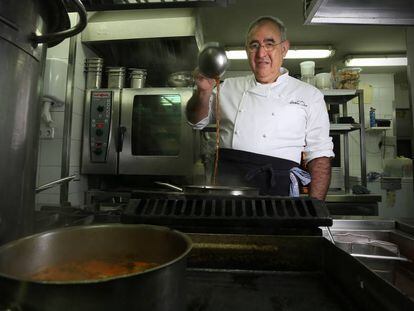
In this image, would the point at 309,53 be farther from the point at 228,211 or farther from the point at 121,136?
the point at 228,211

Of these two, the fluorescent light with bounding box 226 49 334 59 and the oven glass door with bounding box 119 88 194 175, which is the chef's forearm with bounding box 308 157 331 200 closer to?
the oven glass door with bounding box 119 88 194 175

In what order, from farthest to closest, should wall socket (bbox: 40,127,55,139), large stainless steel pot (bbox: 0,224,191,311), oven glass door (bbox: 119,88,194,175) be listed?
oven glass door (bbox: 119,88,194,175)
wall socket (bbox: 40,127,55,139)
large stainless steel pot (bbox: 0,224,191,311)

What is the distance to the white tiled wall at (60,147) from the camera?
245 cm

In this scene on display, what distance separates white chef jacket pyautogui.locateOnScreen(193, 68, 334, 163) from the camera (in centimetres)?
168

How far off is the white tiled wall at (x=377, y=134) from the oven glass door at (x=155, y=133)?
3437 millimetres

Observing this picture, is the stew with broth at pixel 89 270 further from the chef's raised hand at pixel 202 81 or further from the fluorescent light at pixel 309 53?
the fluorescent light at pixel 309 53

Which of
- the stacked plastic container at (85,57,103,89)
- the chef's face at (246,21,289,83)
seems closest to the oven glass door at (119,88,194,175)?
the stacked plastic container at (85,57,103,89)

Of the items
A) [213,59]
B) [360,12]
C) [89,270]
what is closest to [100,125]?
[213,59]

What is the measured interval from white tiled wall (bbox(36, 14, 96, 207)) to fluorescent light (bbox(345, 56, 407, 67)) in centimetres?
358

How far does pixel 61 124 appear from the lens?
248cm

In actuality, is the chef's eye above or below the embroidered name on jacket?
above

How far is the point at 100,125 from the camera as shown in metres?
2.63

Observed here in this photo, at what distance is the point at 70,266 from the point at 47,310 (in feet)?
0.71

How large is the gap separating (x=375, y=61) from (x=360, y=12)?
3750 mm
